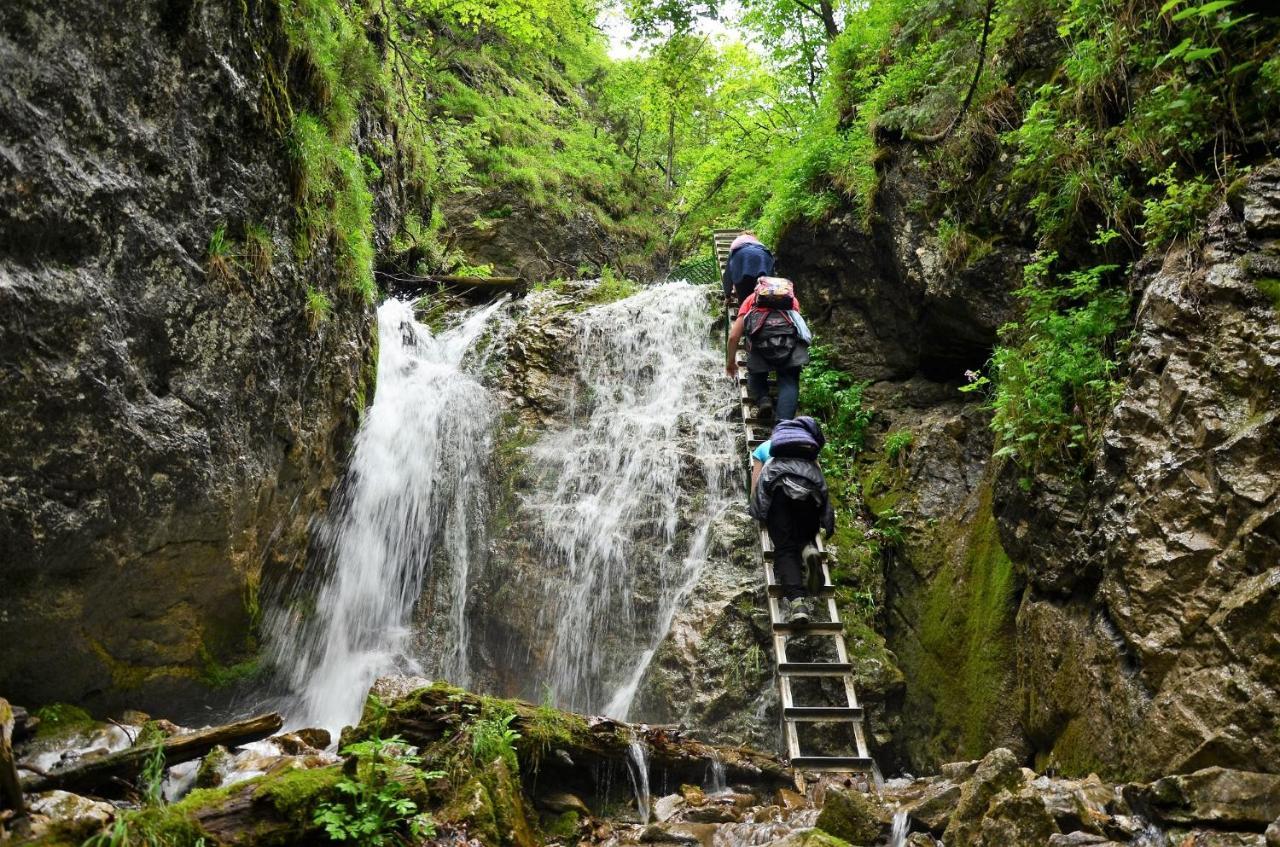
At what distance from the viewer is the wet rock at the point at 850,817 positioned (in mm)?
4109

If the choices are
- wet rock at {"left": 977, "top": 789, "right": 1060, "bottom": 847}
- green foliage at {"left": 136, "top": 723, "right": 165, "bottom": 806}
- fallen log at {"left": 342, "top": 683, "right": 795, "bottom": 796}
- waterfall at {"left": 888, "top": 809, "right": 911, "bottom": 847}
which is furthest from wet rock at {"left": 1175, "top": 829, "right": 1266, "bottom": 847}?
green foliage at {"left": 136, "top": 723, "right": 165, "bottom": 806}

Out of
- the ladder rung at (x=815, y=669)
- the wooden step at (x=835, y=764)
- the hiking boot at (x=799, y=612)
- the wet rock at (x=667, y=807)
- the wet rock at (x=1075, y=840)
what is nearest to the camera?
the wet rock at (x=1075, y=840)

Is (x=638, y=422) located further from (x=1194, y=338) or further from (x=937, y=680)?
(x=1194, y=338)

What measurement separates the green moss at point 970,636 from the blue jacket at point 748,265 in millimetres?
4195

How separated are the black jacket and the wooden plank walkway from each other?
1.72 feet

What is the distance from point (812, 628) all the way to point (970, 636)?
1245 millimetres

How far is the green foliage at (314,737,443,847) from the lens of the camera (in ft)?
11.6

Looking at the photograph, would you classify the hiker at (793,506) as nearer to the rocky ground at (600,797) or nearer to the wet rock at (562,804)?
the rocky ground at (600,797)

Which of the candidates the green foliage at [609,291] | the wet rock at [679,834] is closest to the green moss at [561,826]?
the wet rock at [679,834]

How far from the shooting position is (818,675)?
20.7ft

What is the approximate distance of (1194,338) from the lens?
4.36m

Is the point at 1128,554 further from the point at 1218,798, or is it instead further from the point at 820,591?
the point at 820,591

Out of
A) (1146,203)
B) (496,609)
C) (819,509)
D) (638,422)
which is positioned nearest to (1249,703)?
(1146,203)

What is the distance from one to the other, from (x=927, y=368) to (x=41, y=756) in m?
8.45
